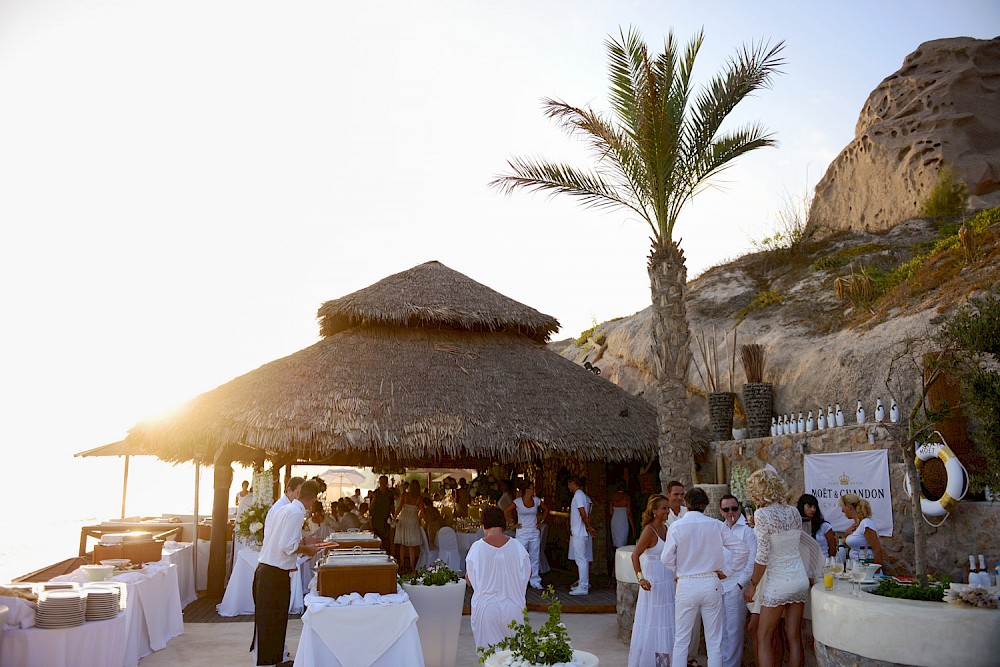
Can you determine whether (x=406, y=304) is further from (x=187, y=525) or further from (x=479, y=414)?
(x=187, y=525)

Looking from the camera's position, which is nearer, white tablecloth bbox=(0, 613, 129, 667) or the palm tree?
white tablecloth bbox=(0, 613, 129, 667)

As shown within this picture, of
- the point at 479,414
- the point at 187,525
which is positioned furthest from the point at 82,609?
the point at 187,525

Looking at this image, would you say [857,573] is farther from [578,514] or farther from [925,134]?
[925,134]

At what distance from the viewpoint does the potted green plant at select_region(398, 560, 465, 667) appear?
21.1 feet

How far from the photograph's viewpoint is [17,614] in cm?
529

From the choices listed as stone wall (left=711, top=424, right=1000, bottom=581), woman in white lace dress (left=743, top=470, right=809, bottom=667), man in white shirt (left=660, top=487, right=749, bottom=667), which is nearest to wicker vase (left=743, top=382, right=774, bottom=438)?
stone wall (left=711, top=424, right=1000, bottom=581)

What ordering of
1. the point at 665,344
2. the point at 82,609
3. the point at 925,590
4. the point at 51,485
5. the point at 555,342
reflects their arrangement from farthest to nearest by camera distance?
1. the point at 51,485
2. the point at 555,342
3. the point at 665,344
4. the point at 82,609
5. the point at 925,590

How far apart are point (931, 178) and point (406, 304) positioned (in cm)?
1468

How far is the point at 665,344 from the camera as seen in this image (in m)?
Answer: 10.7

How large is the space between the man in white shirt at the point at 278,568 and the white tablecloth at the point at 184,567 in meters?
4.10

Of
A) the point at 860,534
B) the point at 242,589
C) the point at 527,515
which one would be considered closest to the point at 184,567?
the point at 242,589

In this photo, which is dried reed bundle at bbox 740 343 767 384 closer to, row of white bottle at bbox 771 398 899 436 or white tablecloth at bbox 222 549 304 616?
row of white bottle at bbox 771 398 899 436

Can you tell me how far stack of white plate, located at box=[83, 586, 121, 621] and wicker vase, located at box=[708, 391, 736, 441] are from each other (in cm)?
1011

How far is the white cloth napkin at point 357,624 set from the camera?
17.0 feet
